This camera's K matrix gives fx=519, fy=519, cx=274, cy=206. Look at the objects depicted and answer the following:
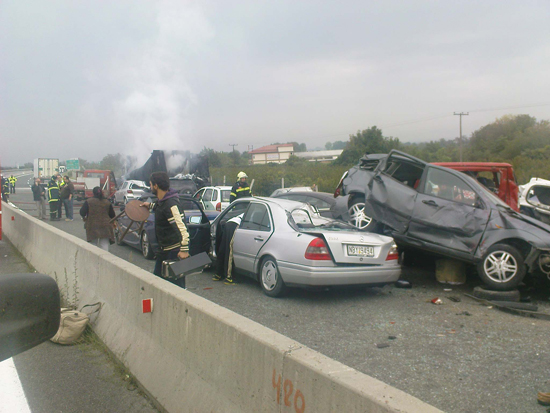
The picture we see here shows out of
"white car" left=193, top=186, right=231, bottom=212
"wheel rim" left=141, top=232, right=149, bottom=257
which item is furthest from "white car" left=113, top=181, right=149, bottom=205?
"wheel rim" left=141, top=232, right=149, bottom=257

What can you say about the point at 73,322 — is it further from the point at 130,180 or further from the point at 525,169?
the point at 525,169

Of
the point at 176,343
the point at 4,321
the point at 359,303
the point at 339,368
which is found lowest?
the point at 359,303

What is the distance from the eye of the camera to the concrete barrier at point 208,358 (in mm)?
2248

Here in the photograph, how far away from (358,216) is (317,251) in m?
3.56

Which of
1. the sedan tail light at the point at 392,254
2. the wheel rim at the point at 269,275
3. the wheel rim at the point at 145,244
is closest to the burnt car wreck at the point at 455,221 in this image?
the sedan tail light at the point at 392,254

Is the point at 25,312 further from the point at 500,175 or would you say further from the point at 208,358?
the point at 500,175

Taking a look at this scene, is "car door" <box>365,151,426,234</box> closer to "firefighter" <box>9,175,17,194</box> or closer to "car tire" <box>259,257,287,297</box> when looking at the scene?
"car tire" <box>259,257,287,297</box>

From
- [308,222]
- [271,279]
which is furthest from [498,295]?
[271,279]

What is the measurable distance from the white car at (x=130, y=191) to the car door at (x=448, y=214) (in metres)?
20.9

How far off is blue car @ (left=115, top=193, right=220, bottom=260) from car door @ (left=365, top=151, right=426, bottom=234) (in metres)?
2.99

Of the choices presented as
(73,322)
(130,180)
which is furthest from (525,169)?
(73,322)

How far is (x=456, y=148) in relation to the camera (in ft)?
193

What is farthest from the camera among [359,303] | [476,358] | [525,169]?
[525,169]

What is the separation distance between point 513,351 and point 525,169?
85.5ft
